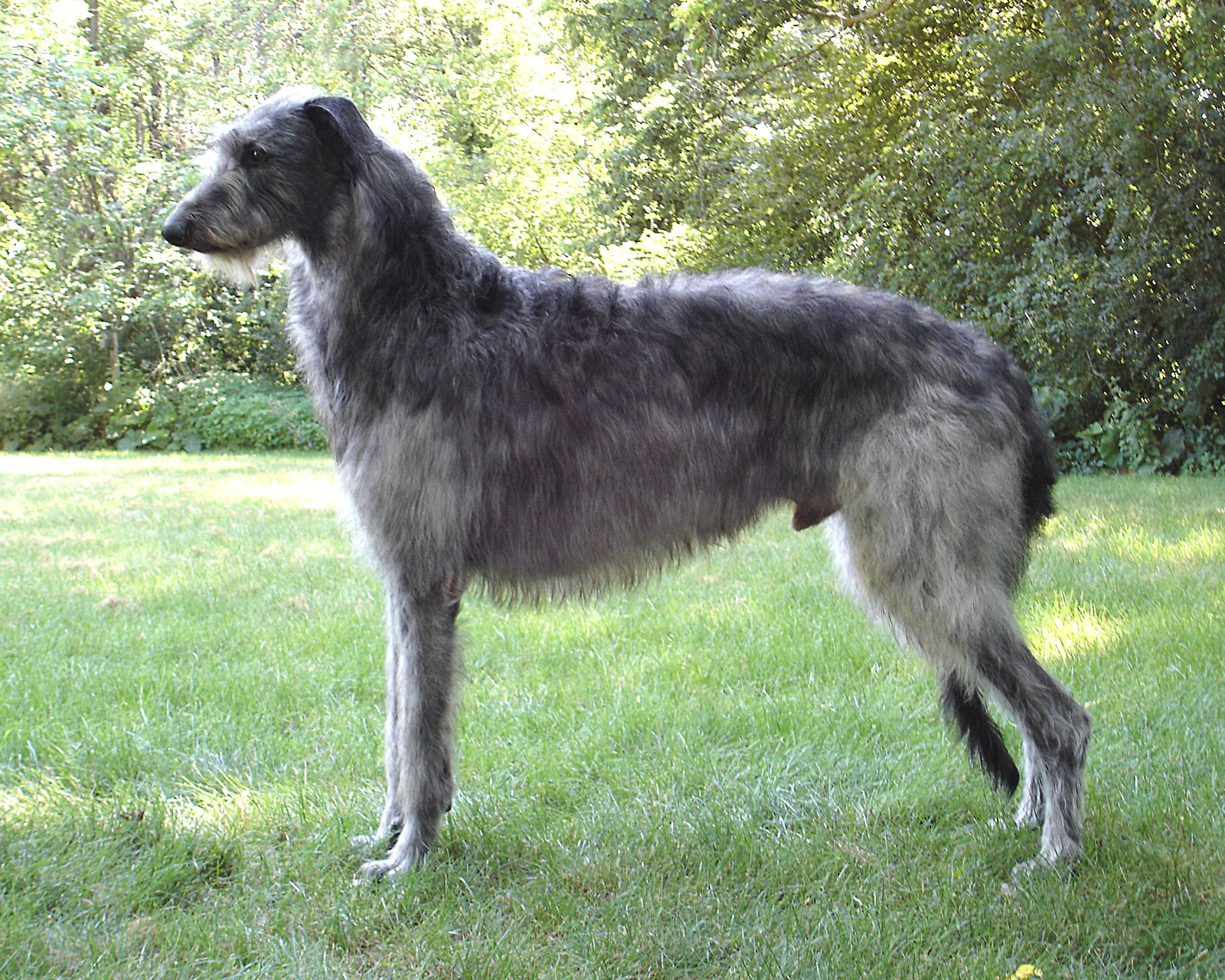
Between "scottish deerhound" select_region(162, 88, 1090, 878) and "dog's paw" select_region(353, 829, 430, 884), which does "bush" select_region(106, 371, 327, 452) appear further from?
"dog's paw" select_region(353, 829, 430, 884)

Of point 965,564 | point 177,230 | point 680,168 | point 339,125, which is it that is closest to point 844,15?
point 680,168

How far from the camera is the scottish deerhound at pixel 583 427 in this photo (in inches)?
115

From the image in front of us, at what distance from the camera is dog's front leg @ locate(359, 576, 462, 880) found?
2.96 m

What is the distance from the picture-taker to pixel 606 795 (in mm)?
3344

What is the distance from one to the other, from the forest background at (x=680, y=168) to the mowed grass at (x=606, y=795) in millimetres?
5984

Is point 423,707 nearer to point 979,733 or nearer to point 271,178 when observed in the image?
point 271,178

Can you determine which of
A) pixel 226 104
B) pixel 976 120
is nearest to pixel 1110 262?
pixel 976 120

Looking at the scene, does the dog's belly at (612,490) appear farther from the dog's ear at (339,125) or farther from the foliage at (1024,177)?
the foliage at (1024,177)

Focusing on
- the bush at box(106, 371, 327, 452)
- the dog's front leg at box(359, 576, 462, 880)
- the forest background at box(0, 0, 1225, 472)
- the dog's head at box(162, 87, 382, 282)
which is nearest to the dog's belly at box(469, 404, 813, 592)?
the dog's front leg at box(359, 576, 462, 880)

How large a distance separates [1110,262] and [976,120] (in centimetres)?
238

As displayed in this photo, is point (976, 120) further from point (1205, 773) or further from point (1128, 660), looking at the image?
point (1205, 773)

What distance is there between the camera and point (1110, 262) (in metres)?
10.5

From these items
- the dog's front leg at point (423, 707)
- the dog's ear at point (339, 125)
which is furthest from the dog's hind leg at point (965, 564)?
the dog's ear at point (339, 125)

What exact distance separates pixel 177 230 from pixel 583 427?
1.23 m
